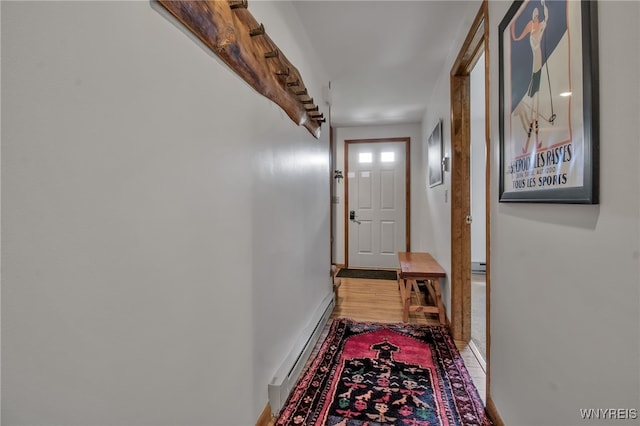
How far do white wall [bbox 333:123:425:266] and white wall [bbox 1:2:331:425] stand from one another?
3.72 m

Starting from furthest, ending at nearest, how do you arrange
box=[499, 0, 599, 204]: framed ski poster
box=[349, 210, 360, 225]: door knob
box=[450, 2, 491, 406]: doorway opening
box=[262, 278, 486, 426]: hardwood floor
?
box=[349, 210, 360, 225]: door knob, box=[450, 2, 491, 406]: doorway opening, box=[262, 278, 486, 426]: hardwood floor, box=[499, 0, 599, 204]: framed ski poster

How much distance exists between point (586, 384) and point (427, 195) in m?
3.30

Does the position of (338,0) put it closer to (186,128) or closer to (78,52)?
(186,128)

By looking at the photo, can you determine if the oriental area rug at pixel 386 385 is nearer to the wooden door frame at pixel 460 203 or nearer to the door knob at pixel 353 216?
the wooden door frame at pixel 460 203

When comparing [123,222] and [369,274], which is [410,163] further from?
[123,222]

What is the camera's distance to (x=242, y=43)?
1.15 metres

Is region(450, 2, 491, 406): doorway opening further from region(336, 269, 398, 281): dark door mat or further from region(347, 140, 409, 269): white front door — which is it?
region(347, 140, 409, 269): white front door

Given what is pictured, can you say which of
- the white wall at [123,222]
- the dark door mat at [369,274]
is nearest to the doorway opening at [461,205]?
the white wall at [123,222]

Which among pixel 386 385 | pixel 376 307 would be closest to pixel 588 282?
pixel 386 385

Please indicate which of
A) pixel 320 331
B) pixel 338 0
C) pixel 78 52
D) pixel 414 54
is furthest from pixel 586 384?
pixel 414 54

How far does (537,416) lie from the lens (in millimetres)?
1036

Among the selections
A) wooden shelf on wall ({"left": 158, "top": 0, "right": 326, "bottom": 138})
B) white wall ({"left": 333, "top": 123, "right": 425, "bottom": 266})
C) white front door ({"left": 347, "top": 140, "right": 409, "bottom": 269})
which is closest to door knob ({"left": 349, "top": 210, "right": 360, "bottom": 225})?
white front door ({"left": 347, "top": 140, "right": 409, "bottom": 269})

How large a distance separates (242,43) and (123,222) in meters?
0.85

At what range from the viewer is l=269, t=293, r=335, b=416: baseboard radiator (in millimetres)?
1440
